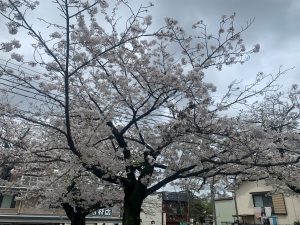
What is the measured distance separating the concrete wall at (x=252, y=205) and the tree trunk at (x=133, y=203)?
51.3ft

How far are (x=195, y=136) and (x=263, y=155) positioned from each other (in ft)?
6.58

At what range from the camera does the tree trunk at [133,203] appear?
8.85m

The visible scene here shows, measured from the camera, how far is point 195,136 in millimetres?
8711

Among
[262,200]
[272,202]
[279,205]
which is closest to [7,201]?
[262,200]

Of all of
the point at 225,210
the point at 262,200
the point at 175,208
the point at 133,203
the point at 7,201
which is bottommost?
the point at 133,203

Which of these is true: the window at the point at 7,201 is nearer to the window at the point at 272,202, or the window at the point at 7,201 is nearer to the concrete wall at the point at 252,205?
the concrete wall at the point at 252,205

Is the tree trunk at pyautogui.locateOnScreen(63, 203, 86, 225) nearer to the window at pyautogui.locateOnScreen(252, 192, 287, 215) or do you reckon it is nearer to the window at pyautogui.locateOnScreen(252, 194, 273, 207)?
the window at pyautogui.locateOnScreen(252, 192, 287, 215)

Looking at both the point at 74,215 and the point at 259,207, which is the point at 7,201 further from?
the point at 259,207

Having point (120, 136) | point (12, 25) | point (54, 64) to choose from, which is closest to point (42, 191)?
point (120, 136)

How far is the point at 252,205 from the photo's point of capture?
83.7 ft

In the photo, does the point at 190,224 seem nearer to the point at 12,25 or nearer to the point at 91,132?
the point at 91,132

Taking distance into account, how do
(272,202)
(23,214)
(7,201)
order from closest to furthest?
(23,214), (272,202), (7,201)

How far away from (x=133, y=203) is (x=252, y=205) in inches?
772

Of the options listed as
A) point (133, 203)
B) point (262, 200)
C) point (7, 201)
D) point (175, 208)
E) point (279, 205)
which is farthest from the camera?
point (175, 208)
